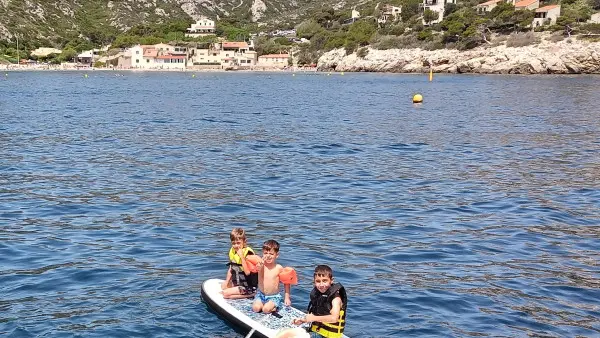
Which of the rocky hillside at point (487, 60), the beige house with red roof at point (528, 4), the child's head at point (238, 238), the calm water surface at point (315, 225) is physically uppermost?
the beige house with red roof at point (528, 4)

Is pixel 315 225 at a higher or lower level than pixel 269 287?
lower

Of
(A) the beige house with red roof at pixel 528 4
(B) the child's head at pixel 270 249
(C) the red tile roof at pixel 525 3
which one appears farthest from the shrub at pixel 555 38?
(B) the child's head at pixel 270 249

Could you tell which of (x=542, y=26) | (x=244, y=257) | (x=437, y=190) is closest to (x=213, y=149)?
(x=437, y=190)

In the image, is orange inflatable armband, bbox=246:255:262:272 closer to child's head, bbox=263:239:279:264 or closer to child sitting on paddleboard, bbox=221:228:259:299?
child sitting on paddleboard, bbox=221:228:259:299

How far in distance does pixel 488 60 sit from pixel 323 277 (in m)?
138

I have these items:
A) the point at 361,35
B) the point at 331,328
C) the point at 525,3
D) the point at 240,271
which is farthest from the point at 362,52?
the point at 331,328

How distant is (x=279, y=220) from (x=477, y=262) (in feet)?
19.2

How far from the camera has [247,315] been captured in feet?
37.5

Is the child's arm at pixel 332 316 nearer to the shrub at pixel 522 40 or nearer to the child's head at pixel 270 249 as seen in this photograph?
the child's head at pixel 270 249

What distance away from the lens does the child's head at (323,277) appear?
979 centimetres

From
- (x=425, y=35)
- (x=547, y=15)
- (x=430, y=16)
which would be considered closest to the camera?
(x=547, y=15)

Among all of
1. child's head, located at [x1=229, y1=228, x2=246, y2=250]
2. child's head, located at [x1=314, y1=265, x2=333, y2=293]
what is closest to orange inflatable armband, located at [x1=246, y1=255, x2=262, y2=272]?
child's head, located at [x1=229, y1=228, x2=246, y2=250]

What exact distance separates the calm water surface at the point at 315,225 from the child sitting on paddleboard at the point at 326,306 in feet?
4.31

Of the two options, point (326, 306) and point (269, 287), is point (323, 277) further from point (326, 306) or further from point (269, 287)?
point (269, 287)
